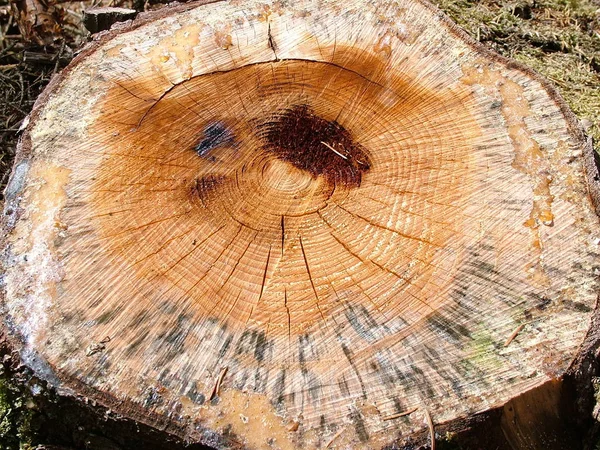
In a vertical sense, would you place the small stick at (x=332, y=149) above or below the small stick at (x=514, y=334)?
above

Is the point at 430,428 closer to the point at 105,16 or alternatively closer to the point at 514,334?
the point at 514,334

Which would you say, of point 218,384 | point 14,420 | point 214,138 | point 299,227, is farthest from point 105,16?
point 218,384

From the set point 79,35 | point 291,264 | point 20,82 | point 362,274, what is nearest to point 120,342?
point 291,264

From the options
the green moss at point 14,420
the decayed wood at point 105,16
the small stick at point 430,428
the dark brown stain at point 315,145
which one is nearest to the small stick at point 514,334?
the small stick at point 430,428

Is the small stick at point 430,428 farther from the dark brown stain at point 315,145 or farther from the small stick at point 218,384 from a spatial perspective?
the dark brown stain at point 315,145

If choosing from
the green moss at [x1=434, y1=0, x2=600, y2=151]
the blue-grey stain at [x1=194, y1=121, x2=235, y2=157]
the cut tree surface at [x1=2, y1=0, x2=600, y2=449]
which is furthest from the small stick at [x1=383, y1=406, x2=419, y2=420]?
the green moss at [x1=434, y1=0, x2=600, y2=151]

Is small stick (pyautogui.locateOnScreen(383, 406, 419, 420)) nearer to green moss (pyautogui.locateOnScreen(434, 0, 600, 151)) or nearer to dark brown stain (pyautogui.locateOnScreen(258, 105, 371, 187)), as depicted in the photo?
dark brown stain (pyautogui.locateOnScreen(258, 105, 371, 187))

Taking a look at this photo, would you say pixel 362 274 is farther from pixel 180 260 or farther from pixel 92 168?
pixel 92 168
